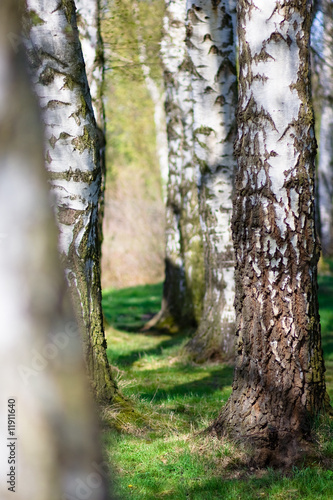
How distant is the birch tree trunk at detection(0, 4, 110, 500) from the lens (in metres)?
1.44

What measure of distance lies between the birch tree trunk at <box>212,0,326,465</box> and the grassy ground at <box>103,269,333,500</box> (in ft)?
0.78

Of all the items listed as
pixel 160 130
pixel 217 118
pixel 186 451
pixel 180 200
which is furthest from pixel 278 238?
pixel 160 130

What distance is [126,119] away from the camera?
24.5 metres

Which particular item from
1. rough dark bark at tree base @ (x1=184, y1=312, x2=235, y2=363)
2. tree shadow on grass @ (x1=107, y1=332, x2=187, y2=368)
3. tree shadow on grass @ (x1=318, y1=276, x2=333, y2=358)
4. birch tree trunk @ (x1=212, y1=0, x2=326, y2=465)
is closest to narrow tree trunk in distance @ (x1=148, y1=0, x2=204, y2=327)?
tree shadow on grass @ (x1=107, y1=332, x2=187, y2=368)

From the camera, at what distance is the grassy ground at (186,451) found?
371 centimetres

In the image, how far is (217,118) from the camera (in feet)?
23.6

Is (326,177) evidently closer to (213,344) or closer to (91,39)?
(91,39)

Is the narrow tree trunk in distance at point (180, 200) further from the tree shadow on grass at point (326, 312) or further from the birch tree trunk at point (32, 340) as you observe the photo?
the birch tree trunk at point (32, 340)

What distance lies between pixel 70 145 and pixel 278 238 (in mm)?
1654

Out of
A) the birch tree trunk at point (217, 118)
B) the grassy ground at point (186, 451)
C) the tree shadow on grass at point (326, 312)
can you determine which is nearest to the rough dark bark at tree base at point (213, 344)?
the birch tree trunk at point (217, 118)

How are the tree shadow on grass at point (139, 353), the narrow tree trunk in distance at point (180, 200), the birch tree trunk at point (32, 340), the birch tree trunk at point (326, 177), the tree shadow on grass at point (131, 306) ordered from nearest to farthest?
the birch tree trunk at point (32, 340), the tree shadow on grass at point (139, 353), the narrow tree trunk in distance at point (180, 200), the tree shadow on grass at point (131, 306), the birch tree trunk at point (326, 177)

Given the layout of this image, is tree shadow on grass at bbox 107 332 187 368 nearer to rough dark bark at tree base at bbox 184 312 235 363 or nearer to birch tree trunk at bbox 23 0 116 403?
rough dark bark at tree base at bbox 184 312 235 363

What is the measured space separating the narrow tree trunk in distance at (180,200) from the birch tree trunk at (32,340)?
8.11 meters

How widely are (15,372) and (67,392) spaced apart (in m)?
0.13
